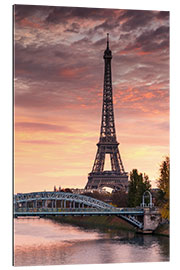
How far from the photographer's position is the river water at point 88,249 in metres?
17.0

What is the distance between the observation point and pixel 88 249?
20.0 m

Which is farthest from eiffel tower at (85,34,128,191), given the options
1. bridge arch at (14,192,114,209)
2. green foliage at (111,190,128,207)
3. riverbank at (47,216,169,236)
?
riverbank at (47,216,169,236)

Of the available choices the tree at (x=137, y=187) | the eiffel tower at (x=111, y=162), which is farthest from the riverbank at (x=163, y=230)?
the eiffel tower at (x=111, y=162)

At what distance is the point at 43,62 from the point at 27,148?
2.52 m

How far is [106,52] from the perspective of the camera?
18828 mm

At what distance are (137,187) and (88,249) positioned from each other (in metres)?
8.41

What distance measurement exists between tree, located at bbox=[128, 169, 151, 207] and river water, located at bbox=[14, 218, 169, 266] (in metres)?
2.14

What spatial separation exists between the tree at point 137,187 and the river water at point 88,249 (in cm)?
214

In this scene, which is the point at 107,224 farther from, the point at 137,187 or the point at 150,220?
the point at 150,220

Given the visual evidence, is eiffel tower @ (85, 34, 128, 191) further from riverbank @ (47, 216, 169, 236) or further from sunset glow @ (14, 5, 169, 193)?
sunset glow @ (14, 5, 169, 193)

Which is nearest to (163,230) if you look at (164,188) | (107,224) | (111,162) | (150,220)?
(150,220)

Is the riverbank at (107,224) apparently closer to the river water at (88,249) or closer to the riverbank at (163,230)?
the riverbank at (163,230)

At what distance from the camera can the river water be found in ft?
55.9
